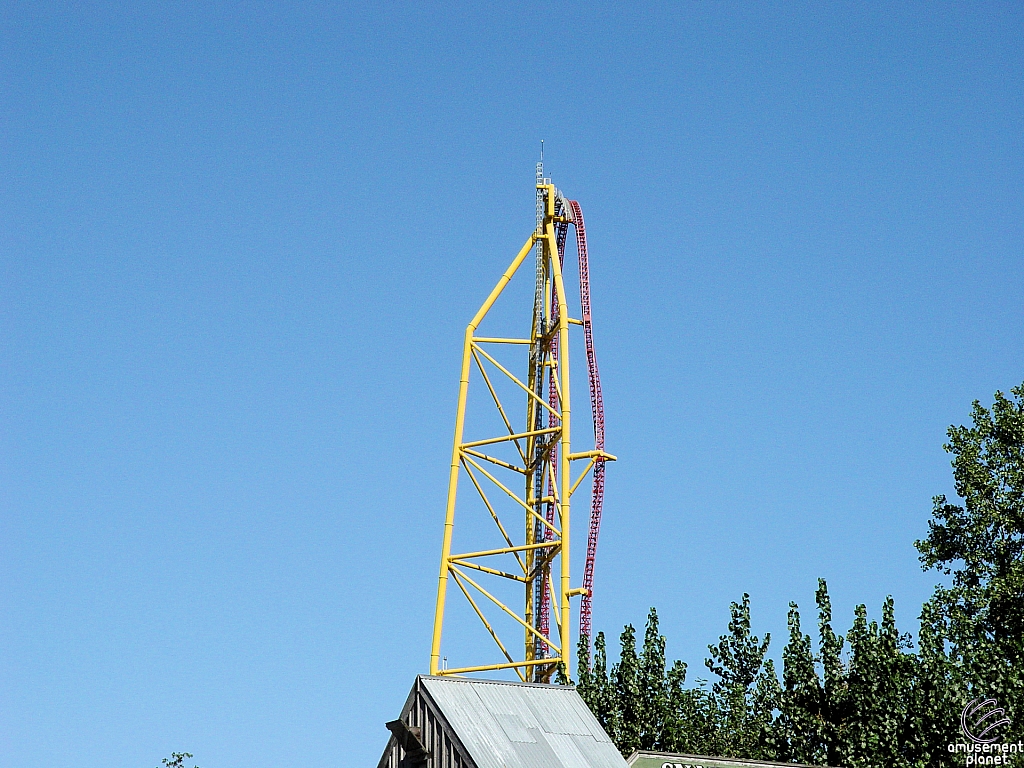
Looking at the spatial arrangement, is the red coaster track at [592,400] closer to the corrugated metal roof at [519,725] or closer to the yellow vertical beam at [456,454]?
the yellow vertical beam at [456,454]

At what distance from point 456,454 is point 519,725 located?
13876 mm

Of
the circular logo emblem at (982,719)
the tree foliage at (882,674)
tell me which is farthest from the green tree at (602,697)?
the circular logo emblem at (982,719)

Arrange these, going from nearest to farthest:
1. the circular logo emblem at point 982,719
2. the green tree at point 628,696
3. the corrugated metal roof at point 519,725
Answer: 1. the corrugated metal roof at point 519,725
2. the circular logo emblem at point 982,719
3. the green tree at point 628,696

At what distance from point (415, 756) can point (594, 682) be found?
13.7 m

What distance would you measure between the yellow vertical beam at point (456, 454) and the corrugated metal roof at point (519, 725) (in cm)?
973

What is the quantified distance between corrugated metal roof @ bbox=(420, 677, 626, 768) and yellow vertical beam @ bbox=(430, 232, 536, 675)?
973 centimetres

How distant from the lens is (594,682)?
32156mm

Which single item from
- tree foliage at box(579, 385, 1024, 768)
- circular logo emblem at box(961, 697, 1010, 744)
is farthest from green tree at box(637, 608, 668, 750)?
circular logo emblem at box(961, 697, 1010, 744)

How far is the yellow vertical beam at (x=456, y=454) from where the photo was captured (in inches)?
1208

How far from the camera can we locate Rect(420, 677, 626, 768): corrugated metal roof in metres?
18.2

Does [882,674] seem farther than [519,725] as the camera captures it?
Yes

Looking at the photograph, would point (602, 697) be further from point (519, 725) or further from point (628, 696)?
point (519, 725)

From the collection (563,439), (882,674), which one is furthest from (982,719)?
(563,439)

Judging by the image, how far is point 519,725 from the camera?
18969 mm
